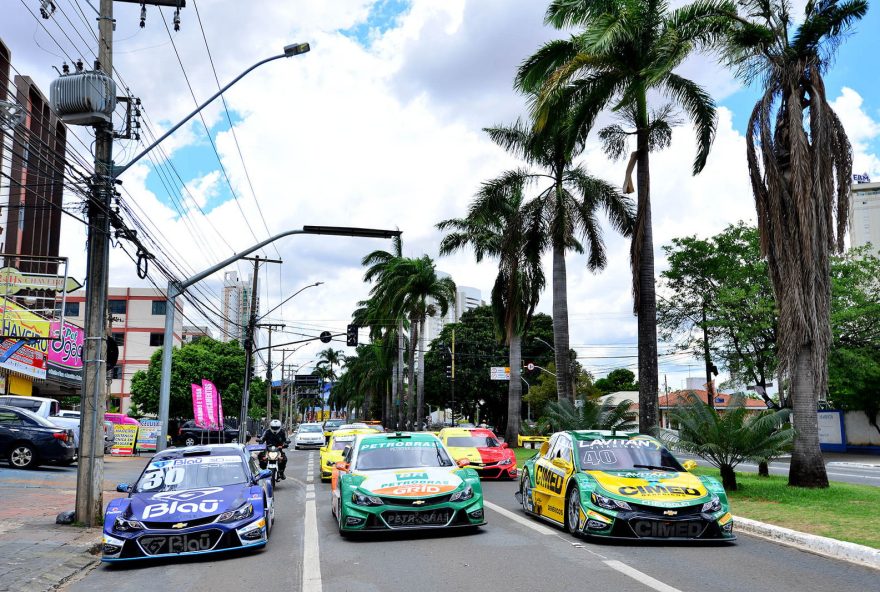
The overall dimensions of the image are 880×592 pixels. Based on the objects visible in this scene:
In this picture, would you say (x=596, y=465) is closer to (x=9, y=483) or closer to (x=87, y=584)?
(x=87, y=584)

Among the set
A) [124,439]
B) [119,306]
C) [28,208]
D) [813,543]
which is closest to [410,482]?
[813,543]

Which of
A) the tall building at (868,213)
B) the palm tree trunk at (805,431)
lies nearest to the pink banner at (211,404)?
the palm tree trunk at (805,431)

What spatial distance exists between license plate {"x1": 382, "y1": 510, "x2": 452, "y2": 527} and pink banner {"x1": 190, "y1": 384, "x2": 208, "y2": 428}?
2382cm

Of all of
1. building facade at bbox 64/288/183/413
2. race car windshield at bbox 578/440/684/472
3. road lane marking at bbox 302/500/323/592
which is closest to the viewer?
road lane marking at bbox 302/500/323/592

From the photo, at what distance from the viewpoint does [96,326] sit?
1312 centimetres

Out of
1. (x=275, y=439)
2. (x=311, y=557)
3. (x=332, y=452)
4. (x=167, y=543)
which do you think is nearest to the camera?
(x=167, y=543)

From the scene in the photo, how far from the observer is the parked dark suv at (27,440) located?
22.0 metres

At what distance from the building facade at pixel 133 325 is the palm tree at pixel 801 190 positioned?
6022 cm

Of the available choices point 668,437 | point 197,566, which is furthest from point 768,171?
point 197,566

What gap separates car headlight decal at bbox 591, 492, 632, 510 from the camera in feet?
32.2

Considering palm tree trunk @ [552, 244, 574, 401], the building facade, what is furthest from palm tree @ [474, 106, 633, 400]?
the building facade

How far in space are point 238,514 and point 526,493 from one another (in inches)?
213

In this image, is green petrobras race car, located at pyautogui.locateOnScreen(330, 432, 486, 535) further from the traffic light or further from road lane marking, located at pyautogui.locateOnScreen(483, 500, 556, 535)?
the traffic light

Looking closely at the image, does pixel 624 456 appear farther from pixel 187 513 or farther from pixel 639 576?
pixel 187 513
